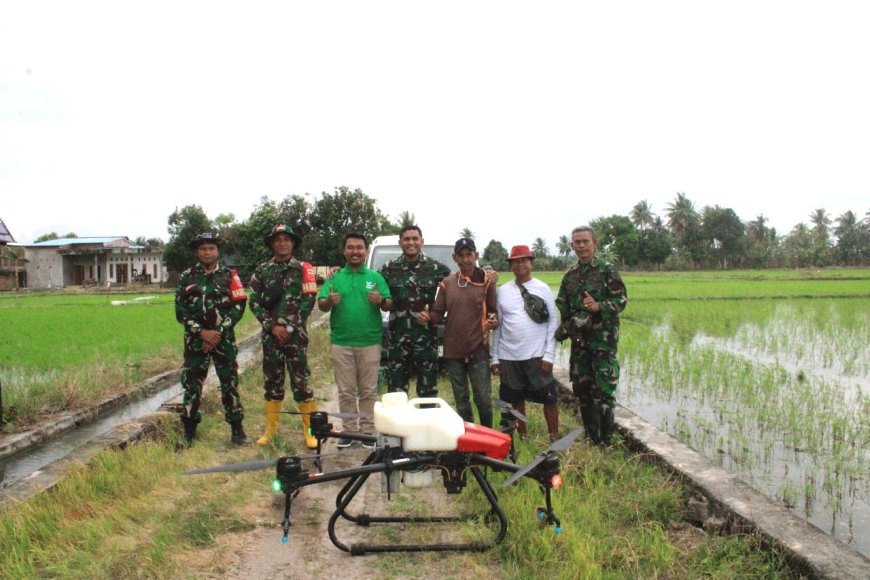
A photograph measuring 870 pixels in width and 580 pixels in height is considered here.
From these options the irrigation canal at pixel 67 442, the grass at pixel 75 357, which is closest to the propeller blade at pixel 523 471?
the irrigation canal at pixel 67 442

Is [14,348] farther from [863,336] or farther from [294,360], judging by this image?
[863,336]

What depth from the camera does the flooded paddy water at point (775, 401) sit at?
415cm

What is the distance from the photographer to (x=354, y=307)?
4.62m

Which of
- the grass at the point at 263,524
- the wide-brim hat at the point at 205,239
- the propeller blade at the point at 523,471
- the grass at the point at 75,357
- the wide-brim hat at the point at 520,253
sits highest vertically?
the wide-brim hat at the point at 205,239

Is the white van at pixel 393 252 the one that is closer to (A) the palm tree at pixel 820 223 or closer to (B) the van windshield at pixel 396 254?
Result: (B) the van windshield at pixel 396 254

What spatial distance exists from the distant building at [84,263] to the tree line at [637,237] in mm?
2462

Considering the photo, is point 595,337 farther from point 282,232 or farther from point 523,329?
point 282,232

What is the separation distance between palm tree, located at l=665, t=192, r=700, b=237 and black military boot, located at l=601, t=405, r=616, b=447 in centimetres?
6555

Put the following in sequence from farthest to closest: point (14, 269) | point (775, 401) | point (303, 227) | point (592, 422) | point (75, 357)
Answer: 1. point (14, 269)
2. point (303, 227)
3. point (75, 357)
4. point (775, 401)
5. point (592, 422)

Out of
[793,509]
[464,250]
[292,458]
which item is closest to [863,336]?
[793,509]

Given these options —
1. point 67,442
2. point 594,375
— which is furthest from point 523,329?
point 67,442

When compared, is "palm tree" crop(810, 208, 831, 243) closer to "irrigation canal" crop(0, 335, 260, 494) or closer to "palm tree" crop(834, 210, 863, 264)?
"palm tree" crop(834, 210, 863, 264)

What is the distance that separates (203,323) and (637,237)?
59.0 meters

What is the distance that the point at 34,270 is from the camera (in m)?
42.4
